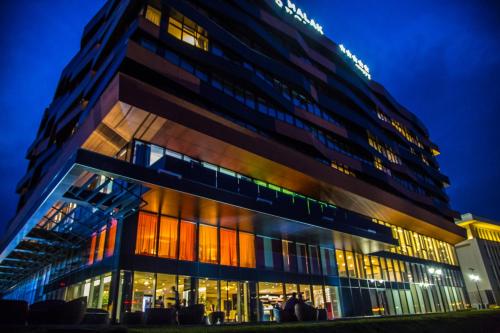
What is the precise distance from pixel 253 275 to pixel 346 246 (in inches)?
441

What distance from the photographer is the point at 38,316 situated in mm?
10352

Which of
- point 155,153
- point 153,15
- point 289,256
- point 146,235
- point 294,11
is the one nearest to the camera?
point 146,235

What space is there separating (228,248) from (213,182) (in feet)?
18.6

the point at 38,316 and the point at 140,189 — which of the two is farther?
the point at 140,189

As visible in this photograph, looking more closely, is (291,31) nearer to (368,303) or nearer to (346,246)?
(346,246)

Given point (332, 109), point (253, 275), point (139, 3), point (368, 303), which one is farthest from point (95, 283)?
point (332, 109)

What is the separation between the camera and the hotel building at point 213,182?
66.2 feet

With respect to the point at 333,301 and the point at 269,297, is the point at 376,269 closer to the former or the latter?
the point at 333,301

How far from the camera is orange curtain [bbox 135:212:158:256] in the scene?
20.6 m

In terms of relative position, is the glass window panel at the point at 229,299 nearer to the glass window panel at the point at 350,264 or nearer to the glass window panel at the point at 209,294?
the glass window panel at the point at 209,294

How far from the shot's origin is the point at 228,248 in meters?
24.6

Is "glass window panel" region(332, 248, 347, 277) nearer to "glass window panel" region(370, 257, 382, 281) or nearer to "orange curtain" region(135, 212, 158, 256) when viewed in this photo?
"glass window panel" region(370, 257, 382, 281)

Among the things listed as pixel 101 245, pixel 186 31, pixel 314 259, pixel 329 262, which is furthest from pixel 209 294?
pixel 186 31

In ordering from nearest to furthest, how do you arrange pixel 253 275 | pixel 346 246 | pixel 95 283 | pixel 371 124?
pixel 95 283
pixel 253 275
pixel 346 246
pixel 371 124
